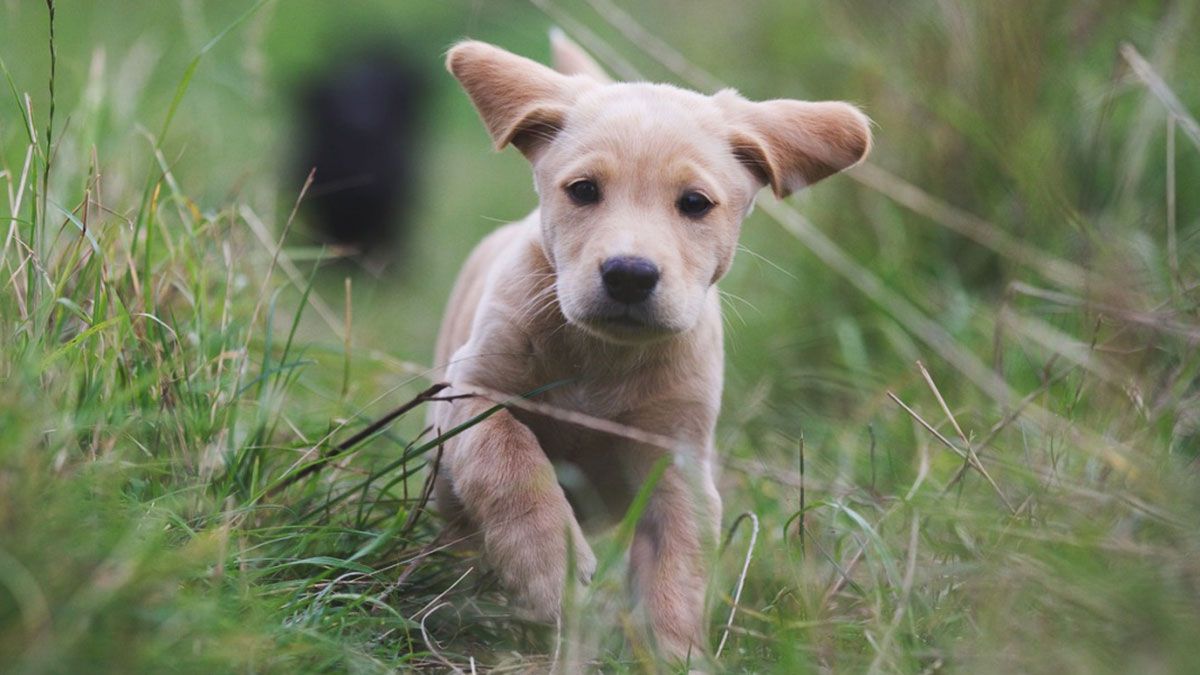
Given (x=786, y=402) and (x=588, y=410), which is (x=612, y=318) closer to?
(x=588, y=410)

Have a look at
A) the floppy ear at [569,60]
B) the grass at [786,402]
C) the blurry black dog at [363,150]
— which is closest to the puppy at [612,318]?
the grass at [786,402]

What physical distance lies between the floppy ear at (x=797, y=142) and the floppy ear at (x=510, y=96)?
0.48 m

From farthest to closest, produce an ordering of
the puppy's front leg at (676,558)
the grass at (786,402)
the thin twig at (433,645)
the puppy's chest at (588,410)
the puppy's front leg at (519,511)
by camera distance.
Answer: the puppy's chest at (588,410) → the puppy's front leg at (676,558) → the puppy's front leg at (519,511) → the thin twig at (433,645) → the grass at (786,402)

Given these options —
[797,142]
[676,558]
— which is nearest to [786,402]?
[797,142]

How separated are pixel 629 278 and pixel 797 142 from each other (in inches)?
30.7

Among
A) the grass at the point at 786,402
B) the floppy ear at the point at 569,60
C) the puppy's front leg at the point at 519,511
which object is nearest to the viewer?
the grass at the point at 786,402

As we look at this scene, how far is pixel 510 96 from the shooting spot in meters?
3.71

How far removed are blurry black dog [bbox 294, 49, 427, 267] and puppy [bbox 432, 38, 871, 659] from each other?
5163mm

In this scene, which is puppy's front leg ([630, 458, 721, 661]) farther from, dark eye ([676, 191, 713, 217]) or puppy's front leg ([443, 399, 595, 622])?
dark eye ([676, 191, 713, 217])

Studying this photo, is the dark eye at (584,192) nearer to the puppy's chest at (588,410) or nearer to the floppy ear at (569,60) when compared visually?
the puppy's chest at (588,410)

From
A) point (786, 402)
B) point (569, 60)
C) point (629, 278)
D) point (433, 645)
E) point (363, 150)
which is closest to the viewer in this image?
point (629, 278)

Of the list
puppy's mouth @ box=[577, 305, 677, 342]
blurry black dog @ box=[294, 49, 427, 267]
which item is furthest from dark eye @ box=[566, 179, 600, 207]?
blurry black dog @ box=[294, 49, 427, 267]

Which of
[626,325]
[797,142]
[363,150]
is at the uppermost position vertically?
[797,142]

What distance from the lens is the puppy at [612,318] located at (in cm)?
331
